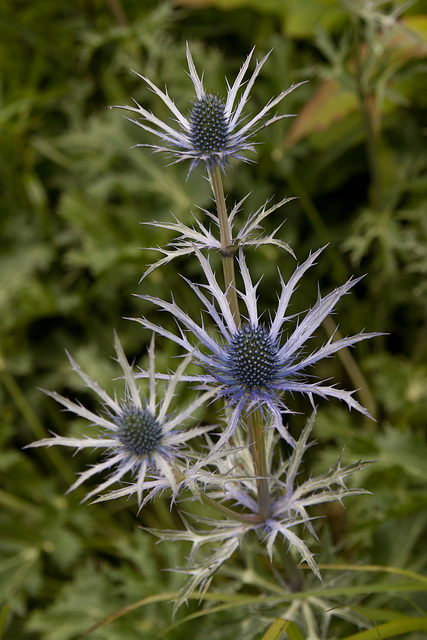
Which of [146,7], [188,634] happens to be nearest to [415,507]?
[188,634]

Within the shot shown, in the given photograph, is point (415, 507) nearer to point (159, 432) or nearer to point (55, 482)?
point (159, 432)

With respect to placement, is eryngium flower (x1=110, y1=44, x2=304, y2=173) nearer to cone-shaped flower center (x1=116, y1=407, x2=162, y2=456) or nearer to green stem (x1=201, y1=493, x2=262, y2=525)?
cone-shaped flower center (x1=116, y1=407, x2=162, y2=456)

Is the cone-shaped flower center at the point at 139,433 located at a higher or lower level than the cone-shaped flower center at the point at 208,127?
lower

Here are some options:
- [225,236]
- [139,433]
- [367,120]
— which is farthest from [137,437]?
[367,120]

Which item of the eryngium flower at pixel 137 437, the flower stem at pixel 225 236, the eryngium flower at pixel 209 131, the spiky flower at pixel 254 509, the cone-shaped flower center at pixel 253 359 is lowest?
the spiky flower at pixel 254 509

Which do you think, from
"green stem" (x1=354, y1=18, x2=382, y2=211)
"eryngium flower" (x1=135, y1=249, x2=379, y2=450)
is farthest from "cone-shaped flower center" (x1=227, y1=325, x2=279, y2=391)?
"green stem" (x1=354, y1=18, x2=382, y2=211)

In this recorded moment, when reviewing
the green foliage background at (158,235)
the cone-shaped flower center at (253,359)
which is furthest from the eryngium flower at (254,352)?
the green foliage background at (158,235)

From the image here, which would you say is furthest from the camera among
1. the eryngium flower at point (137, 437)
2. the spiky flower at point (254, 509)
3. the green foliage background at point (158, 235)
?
the green foliage background at point (158, 235)

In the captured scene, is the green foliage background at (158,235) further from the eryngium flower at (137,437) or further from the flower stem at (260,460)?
the eryngium flower at (137,437)
